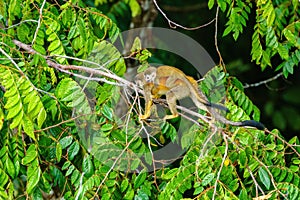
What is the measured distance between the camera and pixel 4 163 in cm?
236

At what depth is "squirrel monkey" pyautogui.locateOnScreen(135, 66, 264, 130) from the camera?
2.44m

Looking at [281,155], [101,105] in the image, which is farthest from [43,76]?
[281,155]

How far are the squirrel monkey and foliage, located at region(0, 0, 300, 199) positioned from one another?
71 millimetres

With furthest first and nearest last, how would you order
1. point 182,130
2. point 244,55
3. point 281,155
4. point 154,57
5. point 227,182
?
point 244,55 < point 154,57 < point 182,130 < point 281,155 < point 227,182

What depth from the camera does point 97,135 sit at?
248 cm

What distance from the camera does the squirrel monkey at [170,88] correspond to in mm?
2441

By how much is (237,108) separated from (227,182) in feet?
1.16

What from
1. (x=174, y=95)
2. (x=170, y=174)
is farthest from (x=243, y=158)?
(x=174, y=95)

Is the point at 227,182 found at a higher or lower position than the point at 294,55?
lower

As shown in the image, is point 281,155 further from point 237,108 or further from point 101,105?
point 101,105

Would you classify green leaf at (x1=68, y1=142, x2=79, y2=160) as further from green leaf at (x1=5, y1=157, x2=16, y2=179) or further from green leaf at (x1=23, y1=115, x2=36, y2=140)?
green leaf at (x1=23, y1=115, x2=36, y2=140)

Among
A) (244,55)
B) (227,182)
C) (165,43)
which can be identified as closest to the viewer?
(227,182)

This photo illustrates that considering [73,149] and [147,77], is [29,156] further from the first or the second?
[147,77]

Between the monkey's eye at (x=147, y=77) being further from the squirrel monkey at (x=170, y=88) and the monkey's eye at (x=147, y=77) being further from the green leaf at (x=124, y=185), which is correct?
the green leaf at (x=124, y=185)
